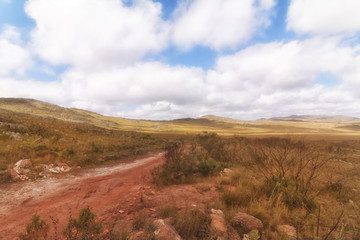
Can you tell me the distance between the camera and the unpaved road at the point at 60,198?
4.40m

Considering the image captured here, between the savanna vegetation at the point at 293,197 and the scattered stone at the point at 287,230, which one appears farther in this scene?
the savanna vegetation at the point at 293,197

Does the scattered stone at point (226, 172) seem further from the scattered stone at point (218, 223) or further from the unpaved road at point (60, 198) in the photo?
the scattered stone at point (218, 223)

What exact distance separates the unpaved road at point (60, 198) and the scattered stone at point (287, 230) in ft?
13.0

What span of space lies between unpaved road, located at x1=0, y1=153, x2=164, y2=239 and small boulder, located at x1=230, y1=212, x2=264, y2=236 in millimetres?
3157

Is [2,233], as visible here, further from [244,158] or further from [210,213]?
[244,158]

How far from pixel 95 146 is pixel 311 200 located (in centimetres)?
1441

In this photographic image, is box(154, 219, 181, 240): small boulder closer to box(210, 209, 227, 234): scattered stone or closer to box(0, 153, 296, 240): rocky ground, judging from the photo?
box(0, 153, 296, 240): rocky ground

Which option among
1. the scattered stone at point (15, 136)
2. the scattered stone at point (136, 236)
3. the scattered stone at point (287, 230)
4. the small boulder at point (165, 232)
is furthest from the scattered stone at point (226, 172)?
the scattered stone at point (15, 136)

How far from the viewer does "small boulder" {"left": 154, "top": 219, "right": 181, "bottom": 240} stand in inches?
111

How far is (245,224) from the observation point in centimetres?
331

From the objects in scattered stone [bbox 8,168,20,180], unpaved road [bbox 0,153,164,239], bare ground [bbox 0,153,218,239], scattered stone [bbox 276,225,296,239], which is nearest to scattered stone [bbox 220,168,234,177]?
bare ground [bbox 0,153,218,239]

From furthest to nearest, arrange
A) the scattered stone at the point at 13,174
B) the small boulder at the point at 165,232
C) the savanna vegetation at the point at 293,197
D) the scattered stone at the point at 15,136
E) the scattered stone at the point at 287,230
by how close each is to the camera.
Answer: the scattered stone at the point at 15,136
the scattered stone at the point at 13,174
the savanna vegetation at the point at 293,197
the scattered stone at the point at 287,230
the small boulder at the point at 165,232

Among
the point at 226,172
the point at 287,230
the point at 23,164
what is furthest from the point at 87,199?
the point at 287,230

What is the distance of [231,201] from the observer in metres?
4.50
